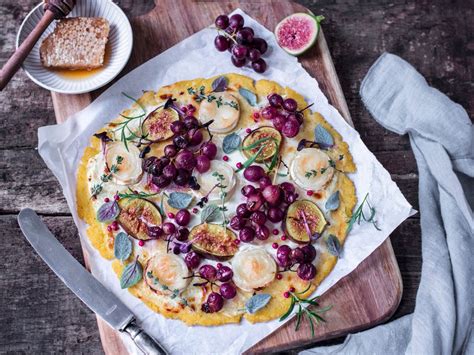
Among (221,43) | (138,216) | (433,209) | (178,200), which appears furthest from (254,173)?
(433,209)

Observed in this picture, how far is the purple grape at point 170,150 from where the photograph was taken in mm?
3262

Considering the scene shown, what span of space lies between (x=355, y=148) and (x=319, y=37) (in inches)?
25.8

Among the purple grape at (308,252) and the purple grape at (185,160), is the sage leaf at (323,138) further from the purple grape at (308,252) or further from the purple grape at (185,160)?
the purple grape at (185,160)

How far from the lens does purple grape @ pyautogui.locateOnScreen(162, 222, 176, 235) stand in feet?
10.5

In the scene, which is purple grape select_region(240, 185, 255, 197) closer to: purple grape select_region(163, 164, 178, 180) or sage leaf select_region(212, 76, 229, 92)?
purple grape select_region(163, 164, 178, 180)

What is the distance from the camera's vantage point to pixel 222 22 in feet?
11.2

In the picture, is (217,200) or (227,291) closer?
(227,291)

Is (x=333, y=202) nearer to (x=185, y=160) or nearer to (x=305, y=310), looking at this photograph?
(x=305, y=310)

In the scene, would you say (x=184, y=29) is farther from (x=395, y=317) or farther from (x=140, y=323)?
(x=395, y=317)

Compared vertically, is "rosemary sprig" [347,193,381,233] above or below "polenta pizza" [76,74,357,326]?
below

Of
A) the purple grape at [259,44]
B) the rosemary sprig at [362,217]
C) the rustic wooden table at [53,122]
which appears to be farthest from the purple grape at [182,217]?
the purple grape at [259,44]

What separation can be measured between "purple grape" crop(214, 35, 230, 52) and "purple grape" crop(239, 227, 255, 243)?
99 centimetres

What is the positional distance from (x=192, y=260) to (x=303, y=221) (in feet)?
1.96

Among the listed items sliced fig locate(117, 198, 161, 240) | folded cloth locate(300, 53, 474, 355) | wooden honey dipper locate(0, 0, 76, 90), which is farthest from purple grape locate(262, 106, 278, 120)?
wooden honey dipper locate(0, 0, 76, 90)
